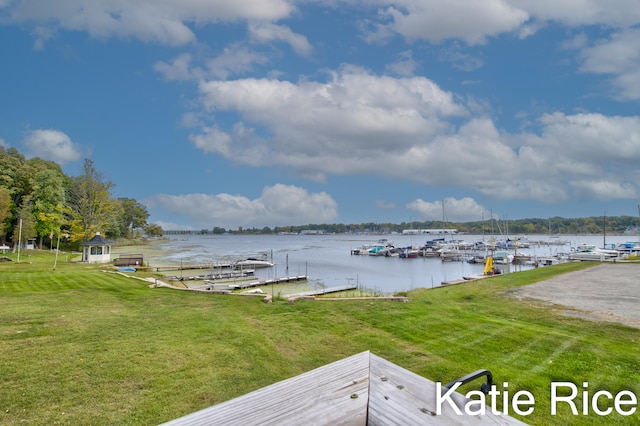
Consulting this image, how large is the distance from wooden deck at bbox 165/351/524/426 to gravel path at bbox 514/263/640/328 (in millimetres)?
9056

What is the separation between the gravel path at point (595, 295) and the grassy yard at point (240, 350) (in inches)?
42.1

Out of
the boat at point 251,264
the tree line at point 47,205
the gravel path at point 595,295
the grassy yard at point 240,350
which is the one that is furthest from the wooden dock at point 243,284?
the tree line at point 47,205

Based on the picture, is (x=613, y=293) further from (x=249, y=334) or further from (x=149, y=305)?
(x=149, y=305)

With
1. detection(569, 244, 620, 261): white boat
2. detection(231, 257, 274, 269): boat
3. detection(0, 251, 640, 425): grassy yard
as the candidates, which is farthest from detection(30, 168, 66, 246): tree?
detection(569, 244, 620, 261): white boat

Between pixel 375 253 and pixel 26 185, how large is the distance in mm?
50696

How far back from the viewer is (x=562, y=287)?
46.3ft

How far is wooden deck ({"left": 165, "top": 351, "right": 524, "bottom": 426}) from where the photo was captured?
107 centimetres

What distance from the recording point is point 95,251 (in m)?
28.7

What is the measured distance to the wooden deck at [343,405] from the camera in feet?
3.52

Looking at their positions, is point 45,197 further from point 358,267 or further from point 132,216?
point 132,216

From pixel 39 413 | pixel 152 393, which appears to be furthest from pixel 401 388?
pixel 39 413

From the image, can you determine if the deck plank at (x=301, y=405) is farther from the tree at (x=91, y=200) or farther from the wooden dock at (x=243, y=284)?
the tree at (x=91, y=200)

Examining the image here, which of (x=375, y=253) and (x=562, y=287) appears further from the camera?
(x=375, y=253)

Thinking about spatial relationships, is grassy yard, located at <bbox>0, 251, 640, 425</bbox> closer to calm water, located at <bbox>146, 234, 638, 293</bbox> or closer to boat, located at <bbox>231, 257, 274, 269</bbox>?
calm water, located at <bbox>146, 234, 638, 293</bbox>
